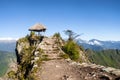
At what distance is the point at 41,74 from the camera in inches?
1294

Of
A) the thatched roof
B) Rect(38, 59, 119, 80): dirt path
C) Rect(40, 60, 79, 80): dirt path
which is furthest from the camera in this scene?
the thatched roof

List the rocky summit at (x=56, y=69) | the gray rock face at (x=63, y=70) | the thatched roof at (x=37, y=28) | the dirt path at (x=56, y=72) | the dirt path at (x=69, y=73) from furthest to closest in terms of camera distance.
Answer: the thatched roof at (x=37, y=28), the dirt path at (x=56, y=72), the rocky summit at (x=56, y=69), the gray rock face at (x=63, y=70), the dirt path at (x=69, y=73)

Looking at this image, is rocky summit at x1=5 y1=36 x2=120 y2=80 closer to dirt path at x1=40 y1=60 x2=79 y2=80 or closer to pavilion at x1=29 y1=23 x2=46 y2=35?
dirt path at x1=40 y1=60 x2=79 y2=80

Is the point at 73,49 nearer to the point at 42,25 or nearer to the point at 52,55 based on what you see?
the point at 52,55

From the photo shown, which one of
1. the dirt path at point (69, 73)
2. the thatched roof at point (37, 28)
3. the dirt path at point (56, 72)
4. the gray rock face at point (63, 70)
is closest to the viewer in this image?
the dirt path at point (69, 73)

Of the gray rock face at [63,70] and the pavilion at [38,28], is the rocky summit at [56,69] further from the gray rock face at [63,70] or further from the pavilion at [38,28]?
the pavilion at [38,28]

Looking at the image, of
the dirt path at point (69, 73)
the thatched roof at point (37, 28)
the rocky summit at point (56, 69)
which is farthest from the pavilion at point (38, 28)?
the dirt path at point (69, 73)

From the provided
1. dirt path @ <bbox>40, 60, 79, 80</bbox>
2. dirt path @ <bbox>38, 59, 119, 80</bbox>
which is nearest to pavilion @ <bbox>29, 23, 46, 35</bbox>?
dirt path @ <bbox>40, 60, 79, 80</bbox>

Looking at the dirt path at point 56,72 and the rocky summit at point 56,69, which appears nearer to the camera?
the rocky summit at point 56,69

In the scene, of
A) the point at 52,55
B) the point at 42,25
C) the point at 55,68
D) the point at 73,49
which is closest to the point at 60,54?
the point at 52,55

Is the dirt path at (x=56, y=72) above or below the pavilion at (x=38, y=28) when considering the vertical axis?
below

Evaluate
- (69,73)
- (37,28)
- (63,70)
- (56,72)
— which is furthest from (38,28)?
(69,73)

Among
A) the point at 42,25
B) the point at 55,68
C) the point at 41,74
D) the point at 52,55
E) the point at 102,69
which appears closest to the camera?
the point at 102,69

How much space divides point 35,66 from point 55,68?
3382 mm
